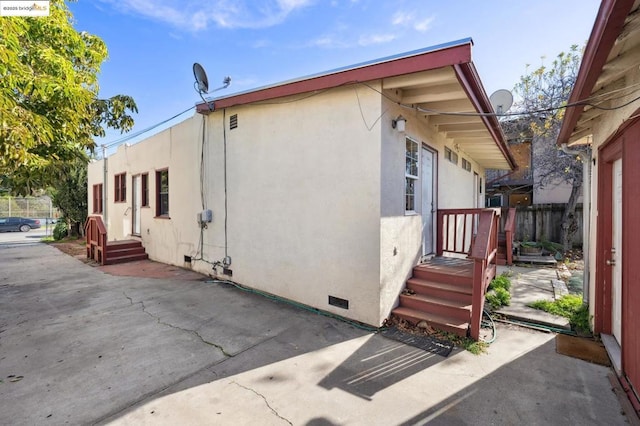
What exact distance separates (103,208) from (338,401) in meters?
13.1

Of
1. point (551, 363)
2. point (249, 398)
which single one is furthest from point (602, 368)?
point (249, 398)

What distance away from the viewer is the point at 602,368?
3.08 metres

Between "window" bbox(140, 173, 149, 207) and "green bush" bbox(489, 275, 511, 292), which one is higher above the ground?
"window" bbox(140, 173, 149, 207)

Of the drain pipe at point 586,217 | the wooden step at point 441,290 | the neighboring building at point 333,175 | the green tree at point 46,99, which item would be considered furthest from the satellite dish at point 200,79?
the drain pipe at point 586,217

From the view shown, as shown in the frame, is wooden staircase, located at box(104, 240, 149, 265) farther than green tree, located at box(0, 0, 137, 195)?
Yes

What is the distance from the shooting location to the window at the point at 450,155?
687cm

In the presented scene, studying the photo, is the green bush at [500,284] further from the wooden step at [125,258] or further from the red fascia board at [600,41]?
the wooden step at [125,258]

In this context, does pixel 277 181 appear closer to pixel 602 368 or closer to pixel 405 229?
pixel 405 229

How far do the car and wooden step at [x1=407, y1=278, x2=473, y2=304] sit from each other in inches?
1154

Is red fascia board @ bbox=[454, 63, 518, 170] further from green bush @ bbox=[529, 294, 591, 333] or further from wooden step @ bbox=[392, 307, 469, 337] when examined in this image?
green bush @ bbox=[529, 294, 591, 333]

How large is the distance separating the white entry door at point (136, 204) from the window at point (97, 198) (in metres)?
3.94

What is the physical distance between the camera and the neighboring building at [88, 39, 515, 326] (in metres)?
4.01

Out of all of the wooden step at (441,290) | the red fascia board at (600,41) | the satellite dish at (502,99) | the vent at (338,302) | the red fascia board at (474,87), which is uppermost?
the satellite dish at (502,99)

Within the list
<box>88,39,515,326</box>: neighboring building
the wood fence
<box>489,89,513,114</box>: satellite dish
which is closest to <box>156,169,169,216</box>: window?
<box>88,39,515,326</box>: neighboring building
